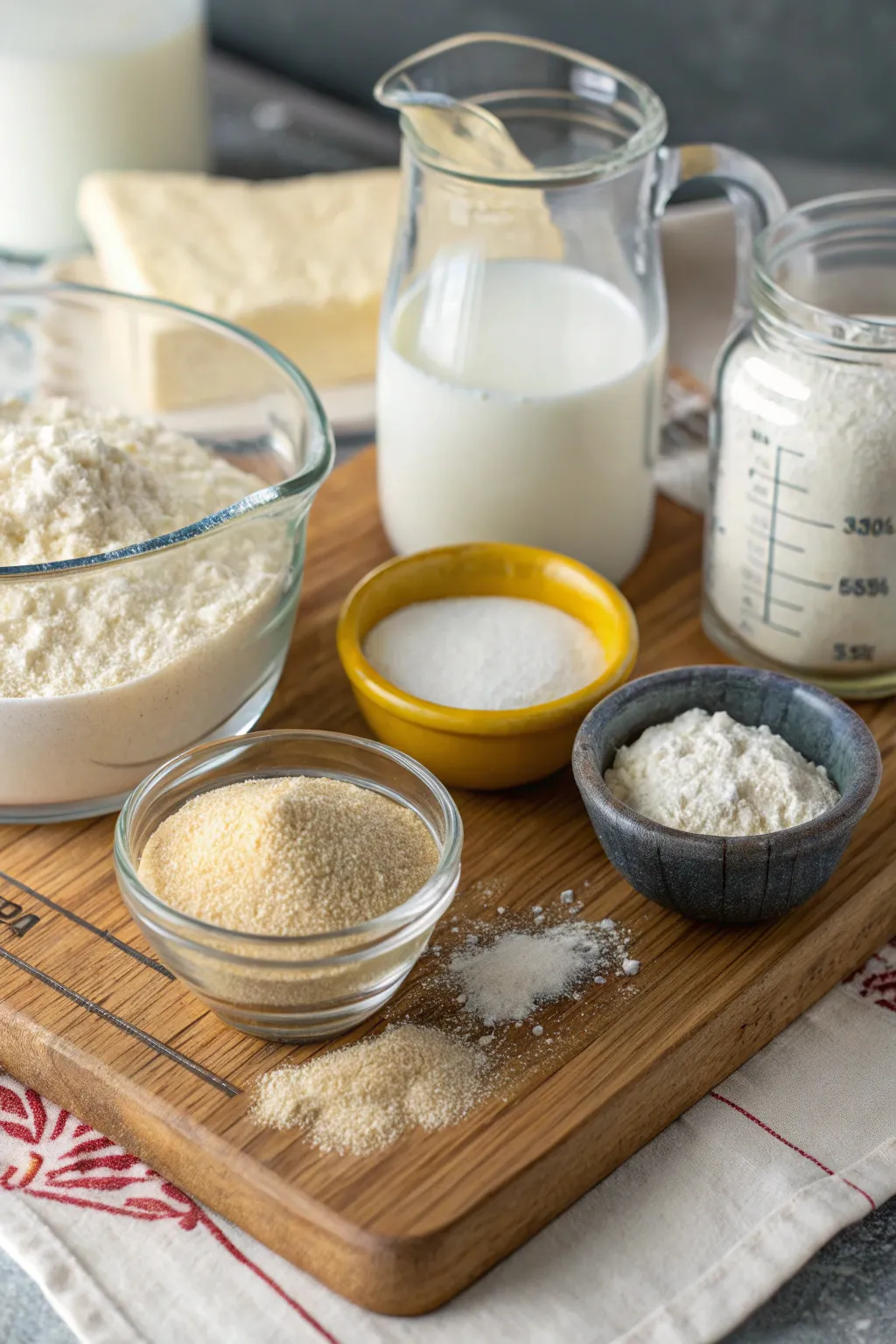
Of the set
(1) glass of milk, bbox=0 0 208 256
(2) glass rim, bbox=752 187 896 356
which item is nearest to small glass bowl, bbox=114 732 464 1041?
(2) glass rim, bbox=752 187 896 356

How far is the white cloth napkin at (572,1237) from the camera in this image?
2.99 feet

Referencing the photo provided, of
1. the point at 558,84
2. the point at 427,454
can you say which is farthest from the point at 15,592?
the point at 558,84

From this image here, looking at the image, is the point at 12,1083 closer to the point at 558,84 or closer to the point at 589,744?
the point at 589,744

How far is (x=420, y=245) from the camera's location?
1.36 m

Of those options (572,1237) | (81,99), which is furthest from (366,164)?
(572,1237)

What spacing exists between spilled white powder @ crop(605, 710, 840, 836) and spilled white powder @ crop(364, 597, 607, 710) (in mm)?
116

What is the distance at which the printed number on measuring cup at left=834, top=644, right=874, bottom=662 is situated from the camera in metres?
1.28

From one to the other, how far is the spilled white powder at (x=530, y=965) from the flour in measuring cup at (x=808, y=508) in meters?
0.32

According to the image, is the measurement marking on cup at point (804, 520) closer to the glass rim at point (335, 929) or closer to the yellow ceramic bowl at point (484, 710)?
the yellow ceramic bowl at point (484, 710)

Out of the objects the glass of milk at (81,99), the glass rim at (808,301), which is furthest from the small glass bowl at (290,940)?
the glass of milk at (81,99)

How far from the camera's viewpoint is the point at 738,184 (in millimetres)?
1360

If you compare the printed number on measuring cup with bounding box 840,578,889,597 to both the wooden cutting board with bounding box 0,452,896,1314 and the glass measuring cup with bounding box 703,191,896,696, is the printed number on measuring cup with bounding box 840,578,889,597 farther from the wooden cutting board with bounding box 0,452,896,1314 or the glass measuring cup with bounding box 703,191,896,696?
the wooden cutting board with bounding box 0,452,896,1314

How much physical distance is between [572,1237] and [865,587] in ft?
1.79

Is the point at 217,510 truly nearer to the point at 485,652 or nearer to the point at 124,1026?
the point at 485,652
